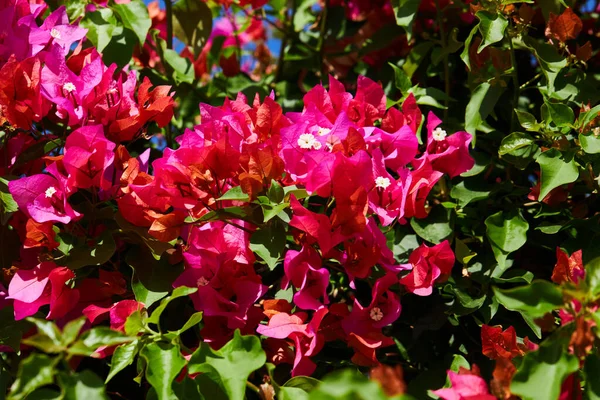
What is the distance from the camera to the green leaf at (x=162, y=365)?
3.22ft

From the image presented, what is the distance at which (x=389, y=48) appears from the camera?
191cm

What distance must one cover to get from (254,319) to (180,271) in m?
0.14

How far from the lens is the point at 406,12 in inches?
61.5

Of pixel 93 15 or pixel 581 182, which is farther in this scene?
pixel 93 15

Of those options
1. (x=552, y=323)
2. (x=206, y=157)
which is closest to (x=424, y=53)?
(x=206, y=157)

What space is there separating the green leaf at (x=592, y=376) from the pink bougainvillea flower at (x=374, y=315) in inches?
12.2

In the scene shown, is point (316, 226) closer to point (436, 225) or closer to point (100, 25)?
point (436, 225)

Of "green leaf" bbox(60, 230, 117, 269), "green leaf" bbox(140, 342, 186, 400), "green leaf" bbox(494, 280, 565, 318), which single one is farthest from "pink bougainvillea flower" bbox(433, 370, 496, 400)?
"green leaf" bbox(60, 230, 117, 269)

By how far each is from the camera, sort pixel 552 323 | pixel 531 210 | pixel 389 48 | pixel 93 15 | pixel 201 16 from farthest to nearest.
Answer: pixel 389 48
pixel 201 16
pixel 93 15
pixel 531 210
pixel 552 323

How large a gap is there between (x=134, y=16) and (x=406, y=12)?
0.54 m

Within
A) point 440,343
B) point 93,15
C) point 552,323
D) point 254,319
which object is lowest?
point 440,343

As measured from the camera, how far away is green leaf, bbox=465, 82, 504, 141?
4.71ft

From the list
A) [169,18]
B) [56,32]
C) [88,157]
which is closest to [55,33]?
[56,32]

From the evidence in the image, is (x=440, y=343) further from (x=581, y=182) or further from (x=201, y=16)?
(x=201, y=16)
